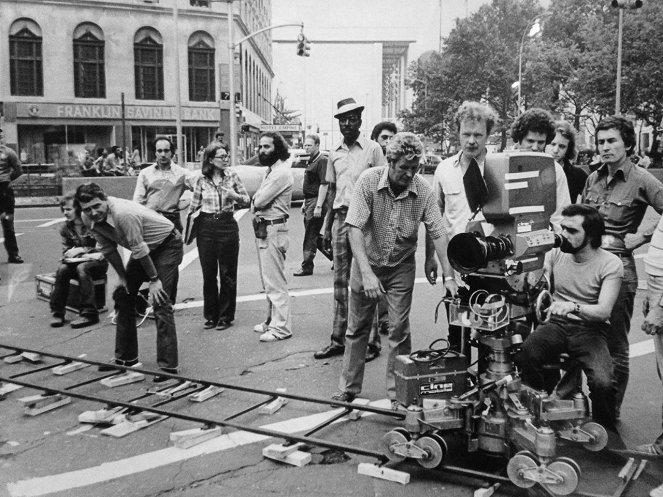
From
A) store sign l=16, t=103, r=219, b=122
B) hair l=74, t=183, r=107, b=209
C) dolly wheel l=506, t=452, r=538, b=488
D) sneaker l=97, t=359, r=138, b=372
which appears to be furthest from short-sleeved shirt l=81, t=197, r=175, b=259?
store sign l=16, t=103, r=219, b=122

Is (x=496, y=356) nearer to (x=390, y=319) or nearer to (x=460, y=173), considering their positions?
(x=390, y=319)

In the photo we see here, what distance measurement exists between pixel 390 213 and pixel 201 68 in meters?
40.2

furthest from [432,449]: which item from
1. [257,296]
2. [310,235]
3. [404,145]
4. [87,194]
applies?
[310,235]

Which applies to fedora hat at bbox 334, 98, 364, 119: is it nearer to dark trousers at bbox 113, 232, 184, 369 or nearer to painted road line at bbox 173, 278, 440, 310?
dark trousers at bbox 113, 232, 184, 369

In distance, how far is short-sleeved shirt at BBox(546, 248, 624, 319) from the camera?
4.54m

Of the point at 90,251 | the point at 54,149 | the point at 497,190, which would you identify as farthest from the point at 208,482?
the point at 54,149

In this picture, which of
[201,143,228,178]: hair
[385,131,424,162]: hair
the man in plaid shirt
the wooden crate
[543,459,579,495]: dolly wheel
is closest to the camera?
[543,459,579,495]: dolly wheel

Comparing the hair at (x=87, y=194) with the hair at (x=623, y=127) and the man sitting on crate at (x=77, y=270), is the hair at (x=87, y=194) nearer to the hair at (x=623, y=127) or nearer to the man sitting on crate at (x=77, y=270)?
the man sitting on crate at (x=77, y=270)

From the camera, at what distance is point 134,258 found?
601cm

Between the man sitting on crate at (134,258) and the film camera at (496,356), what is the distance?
8.77ft

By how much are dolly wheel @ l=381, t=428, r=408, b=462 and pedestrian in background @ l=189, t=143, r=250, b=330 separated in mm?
4005

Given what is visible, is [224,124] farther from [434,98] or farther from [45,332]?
[45,332]

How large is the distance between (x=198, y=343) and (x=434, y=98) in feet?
159

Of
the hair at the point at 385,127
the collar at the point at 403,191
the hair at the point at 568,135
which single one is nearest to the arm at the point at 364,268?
the collar at the point at 403,191
